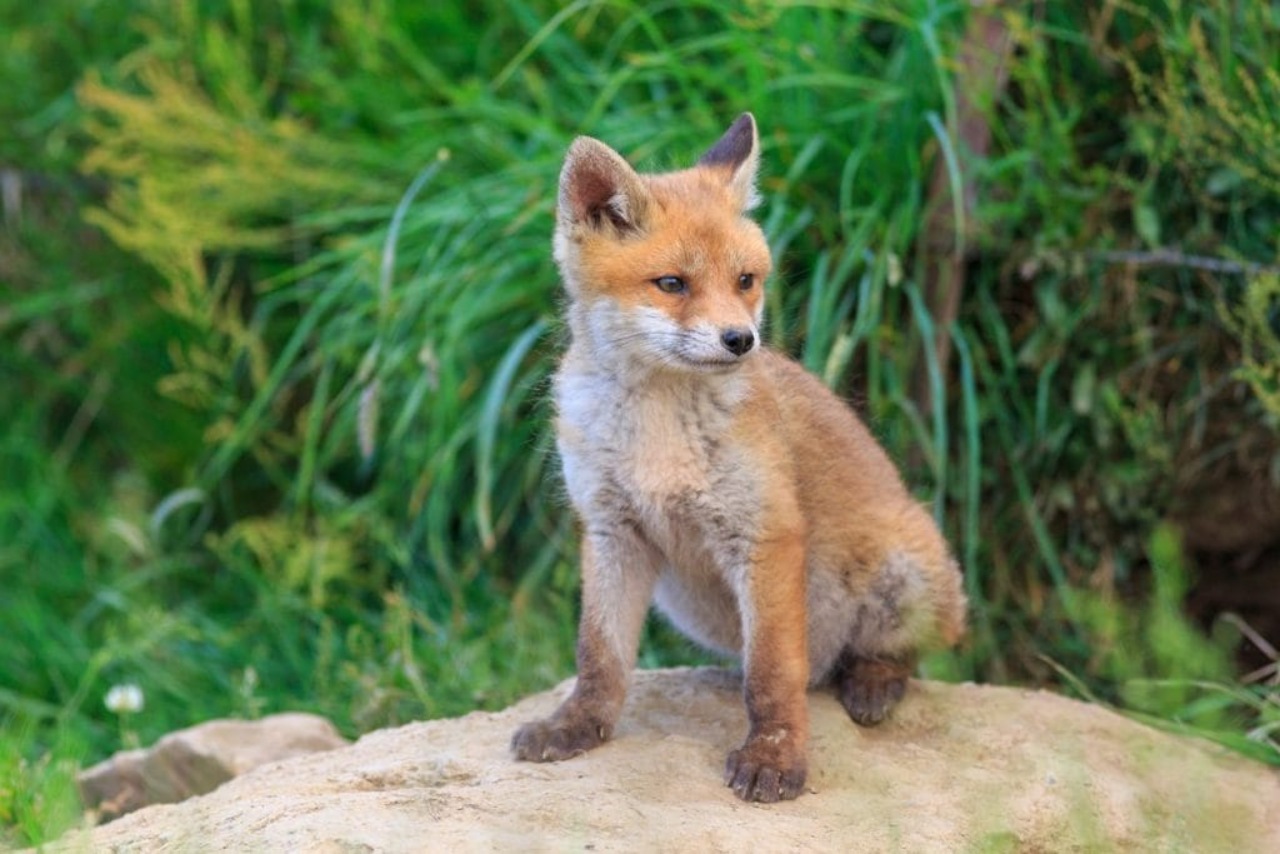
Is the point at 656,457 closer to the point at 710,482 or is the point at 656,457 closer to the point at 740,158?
the point at 710,482

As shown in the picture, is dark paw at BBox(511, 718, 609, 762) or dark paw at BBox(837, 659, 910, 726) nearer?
dark paw at BBox(511, 718, 609, 762)

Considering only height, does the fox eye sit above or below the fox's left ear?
below

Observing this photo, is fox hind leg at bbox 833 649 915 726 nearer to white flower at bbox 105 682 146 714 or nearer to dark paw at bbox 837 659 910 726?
dark paw at bbox 837 659 910 726

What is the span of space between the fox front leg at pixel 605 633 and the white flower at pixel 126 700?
1.97m

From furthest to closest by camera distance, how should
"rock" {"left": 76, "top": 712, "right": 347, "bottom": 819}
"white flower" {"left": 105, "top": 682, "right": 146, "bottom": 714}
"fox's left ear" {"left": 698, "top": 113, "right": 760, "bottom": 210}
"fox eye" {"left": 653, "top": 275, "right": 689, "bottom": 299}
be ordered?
"white flower" {"left": 105, "top": 682, "right": 146, "bottom": 714}, "rock" {"left": 76, "top": 712, "right": 347, "bottom": 819}, "fox's left ear" {"left": 698, "top": 113, "right": 760, "bottom": 210}, "fox eye" {"left": 653, "top": 275, "right": 689, "bottom": 299}

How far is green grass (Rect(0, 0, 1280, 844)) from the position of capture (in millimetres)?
5465

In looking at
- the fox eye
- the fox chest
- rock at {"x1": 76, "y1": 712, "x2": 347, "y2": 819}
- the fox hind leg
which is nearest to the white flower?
rock at {"x1": 76, "y1": 712, "x2": 347, "y2": 819}

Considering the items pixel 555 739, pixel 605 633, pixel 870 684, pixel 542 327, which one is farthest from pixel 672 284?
pixel 542 327

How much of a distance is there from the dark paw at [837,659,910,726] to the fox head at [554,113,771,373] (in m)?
1.01

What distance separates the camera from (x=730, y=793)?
364 centimetres

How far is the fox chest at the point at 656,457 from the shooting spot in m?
3.80

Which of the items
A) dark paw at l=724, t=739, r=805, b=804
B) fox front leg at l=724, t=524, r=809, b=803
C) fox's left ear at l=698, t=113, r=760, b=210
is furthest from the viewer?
fox's left ear at l=698, t=113, r=760, b=210

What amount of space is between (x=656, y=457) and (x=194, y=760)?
1796 mm

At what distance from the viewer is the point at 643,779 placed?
3.64 m
